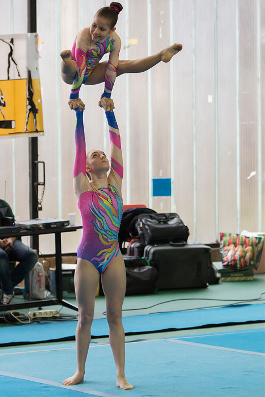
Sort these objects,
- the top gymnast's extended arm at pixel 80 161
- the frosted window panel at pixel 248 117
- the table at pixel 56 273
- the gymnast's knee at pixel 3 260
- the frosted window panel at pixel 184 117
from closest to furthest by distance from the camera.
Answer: the top gymnast's extended arm at pixel 80 161 < the table at pixel 56 273 < the gymnast's knee at pixel 3 260 < the frosted window panel at pixel 184 117 < the frosted window panel at pixel 248 117

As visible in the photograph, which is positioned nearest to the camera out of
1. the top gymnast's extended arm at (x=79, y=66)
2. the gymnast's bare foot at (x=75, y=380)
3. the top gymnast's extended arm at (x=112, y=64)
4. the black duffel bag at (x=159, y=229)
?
the top gymnast's extended arm at (x=79, y=66)

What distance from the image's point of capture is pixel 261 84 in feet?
32.3

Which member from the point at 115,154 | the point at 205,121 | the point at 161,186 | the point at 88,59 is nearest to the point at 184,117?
the point at 205,121

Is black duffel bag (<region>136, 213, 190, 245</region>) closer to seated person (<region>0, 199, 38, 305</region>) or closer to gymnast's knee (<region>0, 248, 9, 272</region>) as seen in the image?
seated person (<region>0, 199, 38, 305</region>)

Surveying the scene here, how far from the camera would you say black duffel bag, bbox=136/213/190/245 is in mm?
8391

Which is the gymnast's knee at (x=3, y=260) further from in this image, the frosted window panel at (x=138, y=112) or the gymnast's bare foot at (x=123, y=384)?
the gymnast's bare foot at (x=123, y=384)

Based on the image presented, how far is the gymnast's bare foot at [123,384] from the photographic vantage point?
14.1 feet

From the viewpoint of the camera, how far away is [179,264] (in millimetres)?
8203

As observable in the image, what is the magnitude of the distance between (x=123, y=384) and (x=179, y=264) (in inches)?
155

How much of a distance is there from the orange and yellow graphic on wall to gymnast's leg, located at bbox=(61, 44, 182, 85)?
A: 3.54m

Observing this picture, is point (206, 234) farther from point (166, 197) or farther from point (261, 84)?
point (261, 84)

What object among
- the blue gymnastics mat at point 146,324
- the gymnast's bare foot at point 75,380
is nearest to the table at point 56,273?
the blue gymnastics mat at point 146,324

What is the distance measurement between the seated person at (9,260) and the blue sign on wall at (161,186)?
2360mm

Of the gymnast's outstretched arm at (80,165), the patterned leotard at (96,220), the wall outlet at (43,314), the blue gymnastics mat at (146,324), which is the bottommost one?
the blue gymnastics mat at (146,324)
